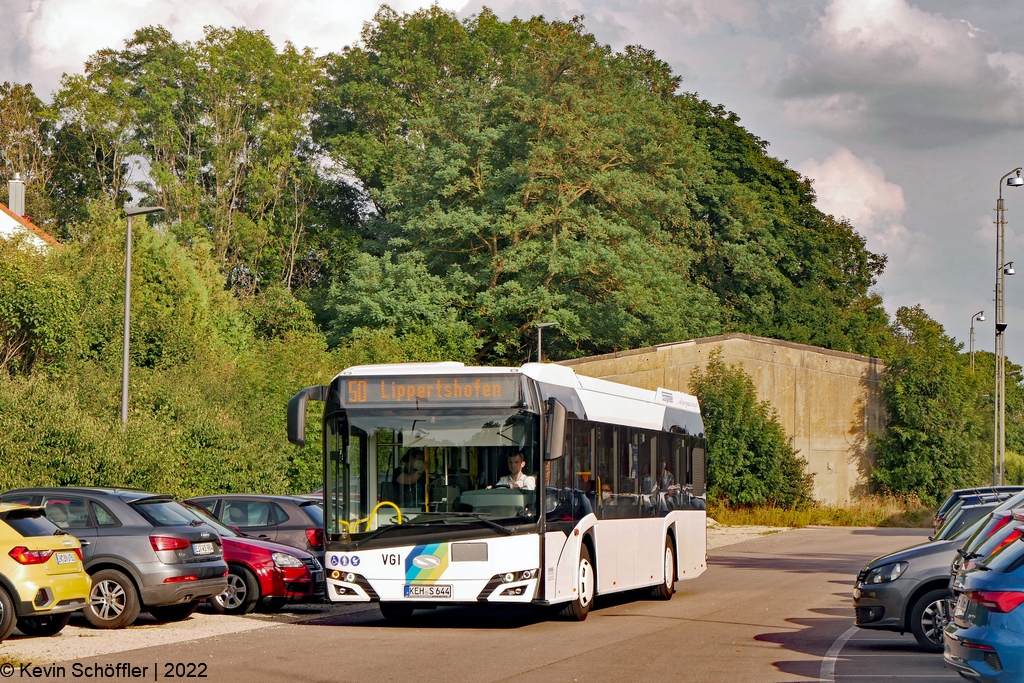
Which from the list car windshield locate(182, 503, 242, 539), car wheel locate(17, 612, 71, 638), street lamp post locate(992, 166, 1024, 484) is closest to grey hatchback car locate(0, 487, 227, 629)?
car wheel locate(17, 612, 71, 638)

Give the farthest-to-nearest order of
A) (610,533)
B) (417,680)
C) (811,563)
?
1. (811,563)
2. (610,533)
3. (417,680)

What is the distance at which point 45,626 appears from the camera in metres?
14.0

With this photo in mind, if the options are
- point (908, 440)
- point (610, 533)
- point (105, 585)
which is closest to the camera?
point (105, 585)

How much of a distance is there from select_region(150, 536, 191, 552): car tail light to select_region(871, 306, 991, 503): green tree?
3925 cm

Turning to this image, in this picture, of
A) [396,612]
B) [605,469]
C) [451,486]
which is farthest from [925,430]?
[451,486]

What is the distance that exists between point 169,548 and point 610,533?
5.80 m

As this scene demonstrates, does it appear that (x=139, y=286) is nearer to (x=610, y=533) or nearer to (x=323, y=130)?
(x=323, y=130)

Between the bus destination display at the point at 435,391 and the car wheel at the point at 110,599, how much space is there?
10.7 ft

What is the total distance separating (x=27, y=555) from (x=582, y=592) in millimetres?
6676

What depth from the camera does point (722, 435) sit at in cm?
4866

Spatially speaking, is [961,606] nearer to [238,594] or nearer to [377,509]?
[377,509]

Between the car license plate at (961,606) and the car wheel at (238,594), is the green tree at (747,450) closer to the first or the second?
the car wheel at (238,594)

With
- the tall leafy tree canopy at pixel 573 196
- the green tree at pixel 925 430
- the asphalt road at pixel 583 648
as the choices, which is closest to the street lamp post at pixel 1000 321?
the green tree at pixel 925 430

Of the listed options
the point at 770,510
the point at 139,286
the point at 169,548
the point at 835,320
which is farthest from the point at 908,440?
the point at 169,548
